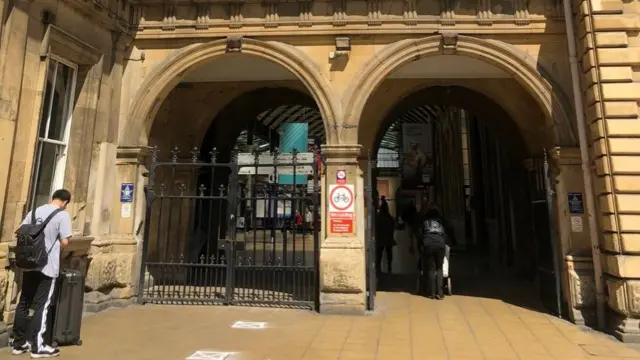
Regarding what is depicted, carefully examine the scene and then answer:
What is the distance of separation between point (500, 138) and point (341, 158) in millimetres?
5574

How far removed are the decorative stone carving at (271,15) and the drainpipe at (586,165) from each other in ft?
16.9

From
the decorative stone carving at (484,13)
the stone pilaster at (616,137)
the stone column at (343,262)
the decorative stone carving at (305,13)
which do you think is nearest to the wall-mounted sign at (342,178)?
the stone column at (343,262)

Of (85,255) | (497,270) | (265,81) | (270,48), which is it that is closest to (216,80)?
(265,81)

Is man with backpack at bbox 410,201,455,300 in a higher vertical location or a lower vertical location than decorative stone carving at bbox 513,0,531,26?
lower

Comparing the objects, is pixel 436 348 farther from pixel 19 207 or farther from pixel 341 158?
pixel 19 207

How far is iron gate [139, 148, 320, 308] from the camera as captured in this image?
7.58 m

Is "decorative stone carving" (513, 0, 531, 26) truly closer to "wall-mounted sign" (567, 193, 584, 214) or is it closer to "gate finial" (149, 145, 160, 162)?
"wall-mounted sign" (567, 193, 584, 214)

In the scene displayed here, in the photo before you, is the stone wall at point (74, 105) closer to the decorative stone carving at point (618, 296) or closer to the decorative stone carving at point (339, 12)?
the decorative stone carving at point (339, 12)

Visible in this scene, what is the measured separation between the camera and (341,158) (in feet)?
24.1

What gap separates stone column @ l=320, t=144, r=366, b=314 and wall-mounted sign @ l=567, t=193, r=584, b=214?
141 inches

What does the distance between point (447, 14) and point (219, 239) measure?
6279 millimetres

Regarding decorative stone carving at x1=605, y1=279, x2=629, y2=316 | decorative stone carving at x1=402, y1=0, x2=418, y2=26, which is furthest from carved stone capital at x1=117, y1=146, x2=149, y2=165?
decorative stone carving at x1=605, y1=279, x2=629, y2=316

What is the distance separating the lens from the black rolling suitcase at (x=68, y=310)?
16.7ft

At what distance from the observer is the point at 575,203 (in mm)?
6988
